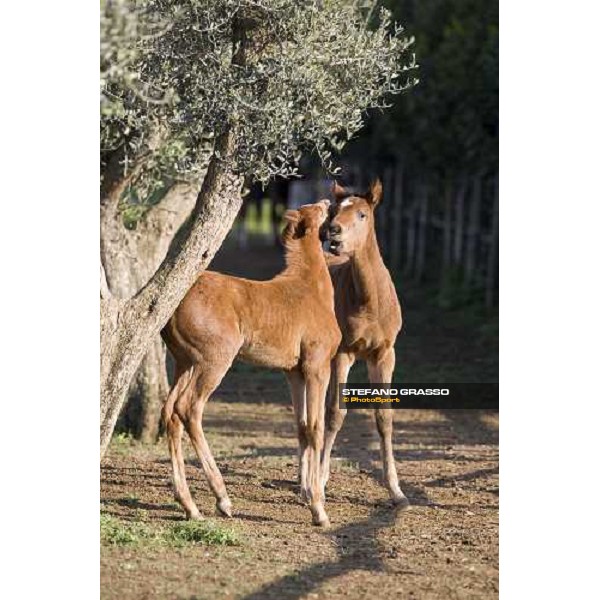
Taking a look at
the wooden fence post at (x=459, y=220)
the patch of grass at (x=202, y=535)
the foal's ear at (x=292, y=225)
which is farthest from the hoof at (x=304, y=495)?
the wooden fence post at (x=459, y=220)

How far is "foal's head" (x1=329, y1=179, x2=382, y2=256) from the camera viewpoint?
8555 millimetres

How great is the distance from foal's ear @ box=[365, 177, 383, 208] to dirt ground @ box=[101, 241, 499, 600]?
6.46ft

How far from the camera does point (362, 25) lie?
7.79m

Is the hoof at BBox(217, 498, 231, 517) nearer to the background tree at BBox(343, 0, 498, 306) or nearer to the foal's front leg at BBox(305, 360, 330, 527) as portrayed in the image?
the foal's front leg at BBox(305, 360, 330, 527)

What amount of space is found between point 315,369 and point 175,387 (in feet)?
2.83

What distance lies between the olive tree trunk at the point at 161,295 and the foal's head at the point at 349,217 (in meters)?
1.12

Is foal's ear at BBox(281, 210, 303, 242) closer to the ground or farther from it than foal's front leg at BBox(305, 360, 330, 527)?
farther from it

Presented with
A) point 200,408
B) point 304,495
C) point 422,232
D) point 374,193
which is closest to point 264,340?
point 200,408

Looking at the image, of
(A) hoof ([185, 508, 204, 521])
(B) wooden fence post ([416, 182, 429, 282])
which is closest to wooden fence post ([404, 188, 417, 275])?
(B) wooden fence post ([416, 182, 429, 282])

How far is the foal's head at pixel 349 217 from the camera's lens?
337 inches

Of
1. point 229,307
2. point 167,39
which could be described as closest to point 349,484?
point 229,307

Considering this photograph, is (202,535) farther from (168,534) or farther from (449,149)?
(449,149)

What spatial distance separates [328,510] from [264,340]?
1270 millimetres
